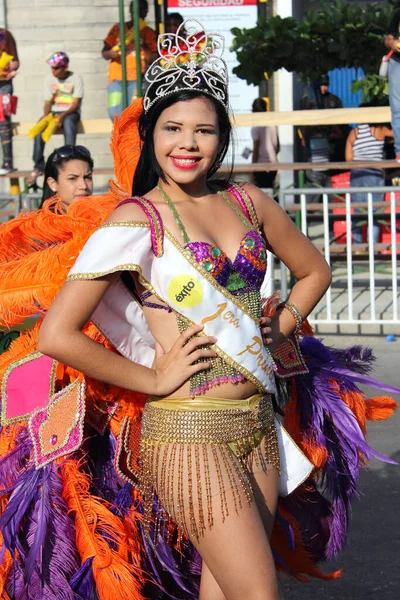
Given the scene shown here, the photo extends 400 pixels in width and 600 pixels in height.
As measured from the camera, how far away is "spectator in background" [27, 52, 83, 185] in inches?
409

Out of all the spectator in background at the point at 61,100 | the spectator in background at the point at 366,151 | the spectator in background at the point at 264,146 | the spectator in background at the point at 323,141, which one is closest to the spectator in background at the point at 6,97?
the spectator in background at the point at 61,100

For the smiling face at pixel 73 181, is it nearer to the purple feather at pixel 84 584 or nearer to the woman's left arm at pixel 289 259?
the woman's left arm at pixel 289 259

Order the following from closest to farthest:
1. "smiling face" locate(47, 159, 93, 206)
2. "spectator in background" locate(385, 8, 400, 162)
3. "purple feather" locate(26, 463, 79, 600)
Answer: "purple feather" locate(26, 463, 79, 600)
"smiling face" locate(47, 159, 93, 206)
"spectator in background" locate(385, 8, 400, 162)

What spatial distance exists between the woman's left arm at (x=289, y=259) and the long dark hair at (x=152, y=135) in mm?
194

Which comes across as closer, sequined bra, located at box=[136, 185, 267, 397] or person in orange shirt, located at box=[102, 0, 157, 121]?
sequined bra, located at box=[136, 185, 267, 397]

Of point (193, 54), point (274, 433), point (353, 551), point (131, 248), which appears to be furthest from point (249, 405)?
point (353, 551)

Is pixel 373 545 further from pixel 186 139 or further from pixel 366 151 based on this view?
pixel 366 151

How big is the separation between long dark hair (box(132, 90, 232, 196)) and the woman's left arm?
19 centimetres

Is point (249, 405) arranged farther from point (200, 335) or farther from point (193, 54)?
point (193, 54)

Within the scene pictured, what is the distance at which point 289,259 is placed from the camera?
9.41 feet

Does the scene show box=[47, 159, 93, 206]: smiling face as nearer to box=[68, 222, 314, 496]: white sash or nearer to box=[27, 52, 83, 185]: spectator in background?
box=[68, 222, 314, 496]: white sash

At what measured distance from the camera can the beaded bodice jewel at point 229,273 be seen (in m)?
2.46

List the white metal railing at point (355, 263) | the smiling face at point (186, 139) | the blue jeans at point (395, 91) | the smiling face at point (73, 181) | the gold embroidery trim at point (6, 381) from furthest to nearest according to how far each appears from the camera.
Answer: the blue jeans at point (395, 91) → the white metal railing at point (355, 263) → the smiling face at point (73, 181) → the gold embroidery trim at point (6, 381) → the smiling face at point (186, 139)

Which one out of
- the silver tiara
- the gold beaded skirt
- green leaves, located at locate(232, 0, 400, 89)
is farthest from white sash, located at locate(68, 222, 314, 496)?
green leaves, located at locate(232, 0, 400, 89)
